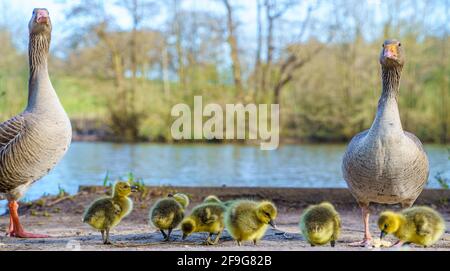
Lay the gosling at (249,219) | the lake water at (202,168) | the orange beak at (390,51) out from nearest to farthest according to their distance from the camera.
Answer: the gosling at (249,219) → the orange beak at (390,51) → the lake water at (202,168)

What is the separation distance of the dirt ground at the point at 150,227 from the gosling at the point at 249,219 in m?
0.10

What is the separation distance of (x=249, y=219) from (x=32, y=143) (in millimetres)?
1989

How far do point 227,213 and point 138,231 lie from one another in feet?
4.27

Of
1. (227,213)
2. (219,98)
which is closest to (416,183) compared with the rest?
(227,213)

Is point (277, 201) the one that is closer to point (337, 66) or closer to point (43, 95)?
point (43, 95)

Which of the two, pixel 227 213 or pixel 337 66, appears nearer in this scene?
pixel 227 213

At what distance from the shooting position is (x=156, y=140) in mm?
23844

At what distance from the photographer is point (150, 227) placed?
5.94 metres

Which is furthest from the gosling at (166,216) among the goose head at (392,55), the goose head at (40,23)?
the goose head at (392,55)

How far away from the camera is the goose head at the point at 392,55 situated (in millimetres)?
5312

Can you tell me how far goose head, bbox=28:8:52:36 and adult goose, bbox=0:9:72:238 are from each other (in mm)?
549

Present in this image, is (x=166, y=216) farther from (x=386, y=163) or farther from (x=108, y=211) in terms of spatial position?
(x=386, y=163)

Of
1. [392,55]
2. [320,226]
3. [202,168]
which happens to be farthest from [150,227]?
[202,168]

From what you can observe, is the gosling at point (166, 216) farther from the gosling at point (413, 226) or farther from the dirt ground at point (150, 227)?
the gosling at point (413, 226)
